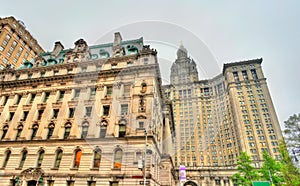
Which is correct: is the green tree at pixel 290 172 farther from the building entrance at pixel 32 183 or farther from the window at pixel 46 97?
the window at pixel 46 97

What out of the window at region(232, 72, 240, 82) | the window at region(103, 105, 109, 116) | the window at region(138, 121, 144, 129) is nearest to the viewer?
the window at region(138, 121, 144, 129)

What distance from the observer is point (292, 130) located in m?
25.6

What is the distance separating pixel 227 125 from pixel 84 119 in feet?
328

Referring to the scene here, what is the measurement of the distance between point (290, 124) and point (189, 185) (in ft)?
266

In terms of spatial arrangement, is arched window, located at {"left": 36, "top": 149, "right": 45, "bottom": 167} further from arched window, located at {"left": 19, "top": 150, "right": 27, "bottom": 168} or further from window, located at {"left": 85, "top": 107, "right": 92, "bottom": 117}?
window, located at {"left": 85, "top": 107, "right": 92, "bottom": 117}

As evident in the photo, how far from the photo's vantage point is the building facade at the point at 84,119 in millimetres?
22953

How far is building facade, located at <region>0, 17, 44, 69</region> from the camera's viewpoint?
60594mm

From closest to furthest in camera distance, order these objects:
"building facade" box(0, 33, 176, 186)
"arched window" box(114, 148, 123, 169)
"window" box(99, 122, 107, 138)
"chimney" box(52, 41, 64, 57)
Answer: "arched window" box(114, 148, 123, 169), "building facade" box(0, 33, 176, 186), "window" box(99, 122, 107, 138), "chimney" box(52, 41, 64, 57)

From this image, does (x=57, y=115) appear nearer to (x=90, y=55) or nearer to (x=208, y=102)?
(x=90, y=55)

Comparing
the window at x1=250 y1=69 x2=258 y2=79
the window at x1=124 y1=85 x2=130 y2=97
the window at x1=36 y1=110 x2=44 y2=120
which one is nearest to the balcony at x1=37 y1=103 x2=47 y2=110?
the window at x1=36 y1=110 x2=44 y2=120

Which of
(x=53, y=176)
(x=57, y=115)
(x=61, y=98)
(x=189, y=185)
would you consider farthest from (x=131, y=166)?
(x=189, y=185)

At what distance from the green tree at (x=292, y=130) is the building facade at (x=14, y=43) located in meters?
75.3

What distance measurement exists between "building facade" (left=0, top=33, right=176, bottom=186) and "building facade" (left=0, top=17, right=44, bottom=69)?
101 ft

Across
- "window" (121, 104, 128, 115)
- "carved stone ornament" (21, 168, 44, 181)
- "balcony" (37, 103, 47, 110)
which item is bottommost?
"carved stone ornament" (21, 168, 44, 181)
